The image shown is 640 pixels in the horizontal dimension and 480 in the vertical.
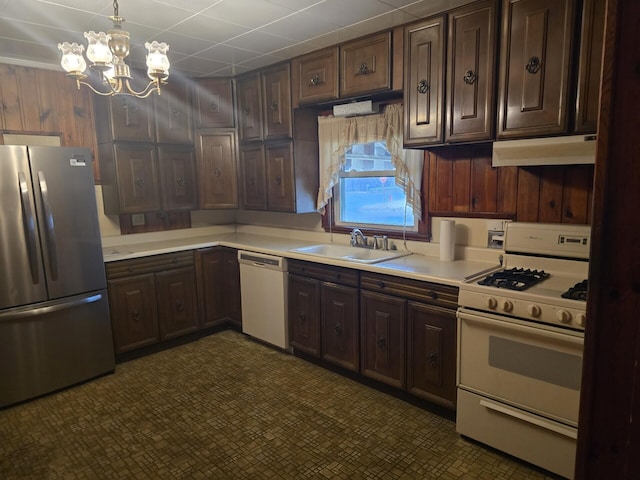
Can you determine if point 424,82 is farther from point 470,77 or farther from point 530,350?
point 530,350

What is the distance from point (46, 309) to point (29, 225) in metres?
0.60

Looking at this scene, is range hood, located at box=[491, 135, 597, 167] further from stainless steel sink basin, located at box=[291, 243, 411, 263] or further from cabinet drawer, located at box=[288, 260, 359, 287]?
cabinet drawer, located at box=[288, 260, 359, 287]

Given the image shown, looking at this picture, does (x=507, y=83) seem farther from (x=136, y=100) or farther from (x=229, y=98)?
(x=136, y=100)

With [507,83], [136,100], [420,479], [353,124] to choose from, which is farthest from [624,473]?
[136,100]

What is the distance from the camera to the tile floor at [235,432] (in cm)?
220

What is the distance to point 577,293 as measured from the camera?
1978mm

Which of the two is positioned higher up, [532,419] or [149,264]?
[149,264]

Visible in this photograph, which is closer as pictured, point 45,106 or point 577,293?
point 577,293

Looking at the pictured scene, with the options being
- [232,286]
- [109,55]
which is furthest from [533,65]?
[232,286]


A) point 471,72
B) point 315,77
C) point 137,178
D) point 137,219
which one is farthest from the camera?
point 137,219

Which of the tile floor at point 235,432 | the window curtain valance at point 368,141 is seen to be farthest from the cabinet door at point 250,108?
the tile floor at point 235,432

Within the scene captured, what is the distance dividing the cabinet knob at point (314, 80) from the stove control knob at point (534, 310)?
2.29m

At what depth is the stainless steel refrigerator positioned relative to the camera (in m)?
2.77

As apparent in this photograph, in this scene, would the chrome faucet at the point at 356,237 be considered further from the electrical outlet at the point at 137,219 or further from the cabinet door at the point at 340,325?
the electrical outlet at the point at 137,219
